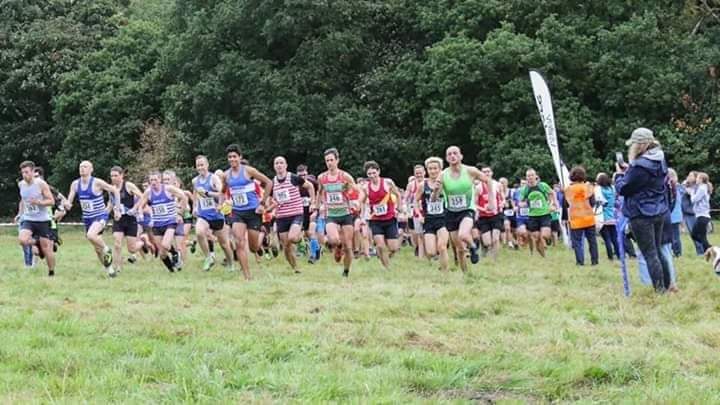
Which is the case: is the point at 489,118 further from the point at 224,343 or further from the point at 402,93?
the point at 224,343

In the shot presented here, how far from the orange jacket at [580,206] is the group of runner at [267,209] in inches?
55.9

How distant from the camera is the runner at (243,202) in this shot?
42.4 ft

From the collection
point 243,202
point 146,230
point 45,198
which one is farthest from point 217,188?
point 146,230

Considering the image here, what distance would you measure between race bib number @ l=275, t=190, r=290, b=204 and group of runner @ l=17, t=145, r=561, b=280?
0.06 ft

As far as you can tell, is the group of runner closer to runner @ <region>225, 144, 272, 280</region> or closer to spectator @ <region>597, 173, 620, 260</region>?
runner @ <region>225, 144, 272, 280</region>

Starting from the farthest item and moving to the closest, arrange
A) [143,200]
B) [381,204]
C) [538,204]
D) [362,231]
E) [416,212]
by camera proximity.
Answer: [416,212], [362,231], [538,204], [143,200], [381,204]

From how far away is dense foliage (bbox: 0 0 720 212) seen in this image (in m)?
31.8

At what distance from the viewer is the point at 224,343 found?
6.85 m

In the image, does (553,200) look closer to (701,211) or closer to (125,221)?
(701,211)

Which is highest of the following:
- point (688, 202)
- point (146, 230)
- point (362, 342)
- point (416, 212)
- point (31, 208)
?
point (31, 208)

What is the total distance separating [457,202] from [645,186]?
362 centimetres

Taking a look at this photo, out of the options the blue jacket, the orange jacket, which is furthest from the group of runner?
the blue jacket

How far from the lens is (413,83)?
35125mm

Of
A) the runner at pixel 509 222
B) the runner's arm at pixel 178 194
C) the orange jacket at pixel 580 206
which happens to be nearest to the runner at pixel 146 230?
the runner's arm at pixel 178 194
